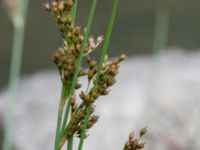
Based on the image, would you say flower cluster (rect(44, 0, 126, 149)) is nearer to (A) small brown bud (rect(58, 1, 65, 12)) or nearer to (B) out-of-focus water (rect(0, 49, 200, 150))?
(A) small brown bud (rect(58, 1, 65, 12))

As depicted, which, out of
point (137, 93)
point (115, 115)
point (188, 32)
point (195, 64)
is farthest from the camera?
point (188, 32)

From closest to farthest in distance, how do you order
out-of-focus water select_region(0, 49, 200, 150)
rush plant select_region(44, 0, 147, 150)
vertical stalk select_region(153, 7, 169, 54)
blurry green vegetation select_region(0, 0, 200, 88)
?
rush plant select_region(44, 0, 147, 150) < vertical stalk select_region(153, 7, 169, 54) < out-of-focus water select_region(0, 49, 200, 150) < blurry green vegetation select_region(0, 0, 200, 88)

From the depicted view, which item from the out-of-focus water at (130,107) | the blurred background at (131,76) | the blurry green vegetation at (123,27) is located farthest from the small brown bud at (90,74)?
the blurry green vegetation at (123,27)

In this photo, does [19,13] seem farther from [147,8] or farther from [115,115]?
[147,8]

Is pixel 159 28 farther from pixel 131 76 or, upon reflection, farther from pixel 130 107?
pixel 131 76

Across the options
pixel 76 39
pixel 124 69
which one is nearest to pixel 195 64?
pixel 124 69

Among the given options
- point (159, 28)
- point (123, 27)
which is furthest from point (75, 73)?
point (123, 27)

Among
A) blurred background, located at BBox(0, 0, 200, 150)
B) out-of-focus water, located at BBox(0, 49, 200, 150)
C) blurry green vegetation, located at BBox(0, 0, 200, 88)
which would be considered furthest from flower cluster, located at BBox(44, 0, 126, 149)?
blurry green vegetation, located at BBox(0, 0, 200, 88)
